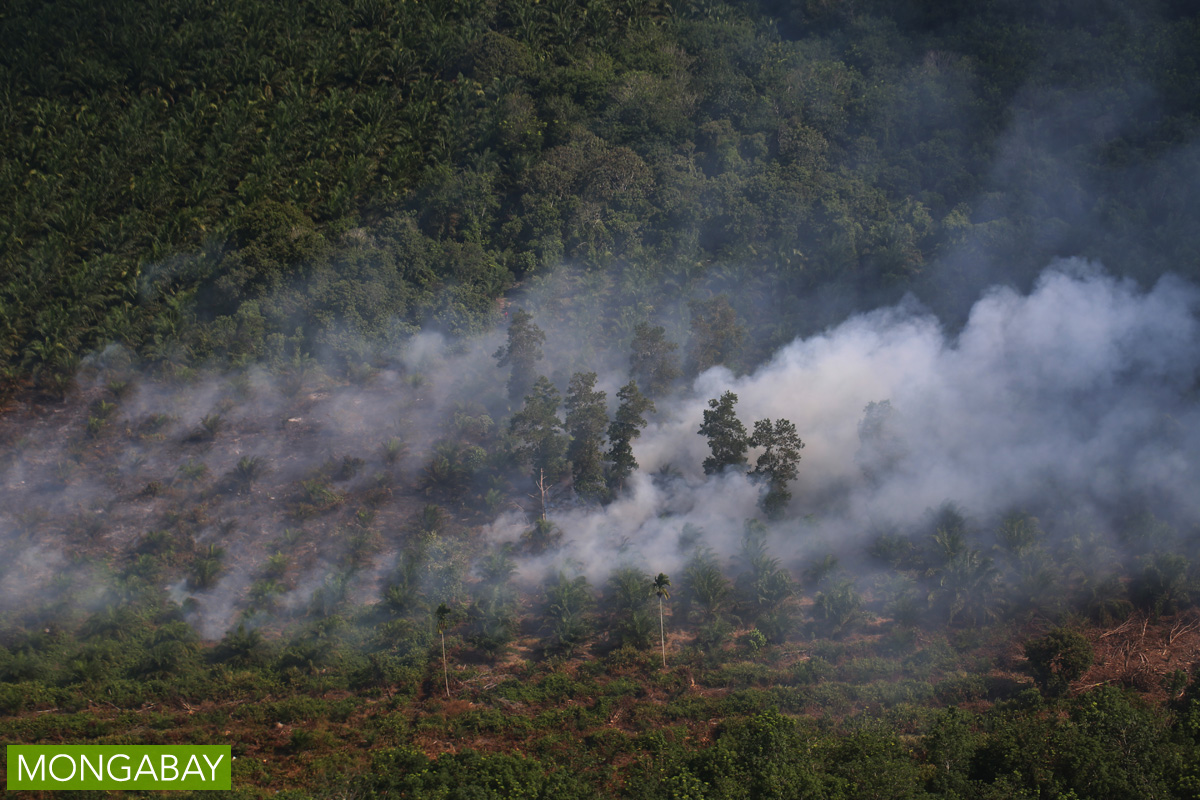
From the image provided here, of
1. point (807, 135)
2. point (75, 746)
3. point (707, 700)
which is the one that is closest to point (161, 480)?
point (75, 746)

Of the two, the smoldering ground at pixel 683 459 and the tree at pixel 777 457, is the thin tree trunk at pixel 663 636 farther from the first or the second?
the tree at pixel 777 457

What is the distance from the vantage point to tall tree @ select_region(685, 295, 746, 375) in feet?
163

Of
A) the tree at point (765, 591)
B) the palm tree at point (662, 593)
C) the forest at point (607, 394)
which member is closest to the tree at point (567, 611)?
the forest at point (607, 394)

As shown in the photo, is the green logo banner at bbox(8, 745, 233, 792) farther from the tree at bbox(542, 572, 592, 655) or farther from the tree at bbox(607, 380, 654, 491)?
the tree at bbox(607, 380, 654, 491)

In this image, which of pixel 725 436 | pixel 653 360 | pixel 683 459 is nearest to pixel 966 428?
pixel 725 436

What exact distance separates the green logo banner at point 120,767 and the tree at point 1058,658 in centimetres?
2532

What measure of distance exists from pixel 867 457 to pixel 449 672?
64.9 feet

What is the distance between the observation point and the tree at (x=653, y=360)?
4753 cm

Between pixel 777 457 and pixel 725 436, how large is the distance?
2243 millimetres

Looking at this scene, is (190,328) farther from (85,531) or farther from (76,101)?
(76,101)

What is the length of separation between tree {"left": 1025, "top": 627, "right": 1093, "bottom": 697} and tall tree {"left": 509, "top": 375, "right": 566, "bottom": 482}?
1920 centimetres

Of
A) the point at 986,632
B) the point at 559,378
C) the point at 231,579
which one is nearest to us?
the point at 986,632

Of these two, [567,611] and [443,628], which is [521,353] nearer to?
[567,611]

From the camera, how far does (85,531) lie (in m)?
42.7
